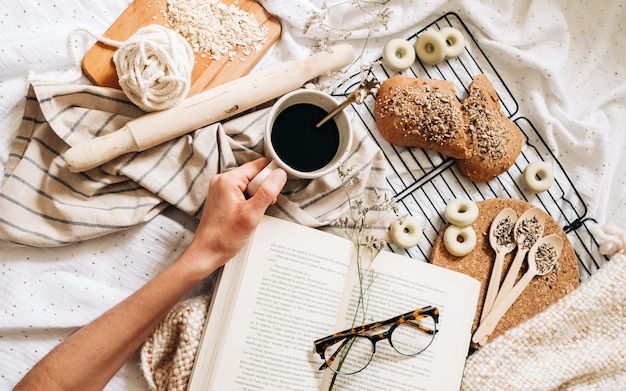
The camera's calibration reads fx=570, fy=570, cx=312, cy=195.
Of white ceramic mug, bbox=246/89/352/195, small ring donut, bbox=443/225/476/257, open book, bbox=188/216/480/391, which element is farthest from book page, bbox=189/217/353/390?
small ring donut, bbox=443/225/476/257

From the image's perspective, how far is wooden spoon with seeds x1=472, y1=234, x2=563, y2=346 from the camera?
1158 millimetres

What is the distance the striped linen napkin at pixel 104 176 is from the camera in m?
1.07

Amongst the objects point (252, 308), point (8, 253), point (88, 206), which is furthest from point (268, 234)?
point (8, 253)

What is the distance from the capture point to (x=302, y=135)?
105 centimetres

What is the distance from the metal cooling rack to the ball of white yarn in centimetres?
34

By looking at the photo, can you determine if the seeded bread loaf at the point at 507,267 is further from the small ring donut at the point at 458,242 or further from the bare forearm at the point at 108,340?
the bare forearm at the point at 108,340

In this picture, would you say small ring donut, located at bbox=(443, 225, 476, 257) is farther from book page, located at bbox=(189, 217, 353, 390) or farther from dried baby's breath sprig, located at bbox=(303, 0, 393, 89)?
dried baby's breath sprig, located at bbox=(303, 0, 393, 89)

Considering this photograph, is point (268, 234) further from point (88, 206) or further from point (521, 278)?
point (521, 278)

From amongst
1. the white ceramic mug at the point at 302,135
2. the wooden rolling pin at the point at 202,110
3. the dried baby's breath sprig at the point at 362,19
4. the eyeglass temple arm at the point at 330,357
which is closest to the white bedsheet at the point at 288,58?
the dried baby's breath sprig at the point at 362,19

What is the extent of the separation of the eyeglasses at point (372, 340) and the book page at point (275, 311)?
0.03 metres

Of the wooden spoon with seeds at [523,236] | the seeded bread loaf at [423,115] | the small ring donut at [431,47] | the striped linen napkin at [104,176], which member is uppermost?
the striped linen napkin at [104,176]

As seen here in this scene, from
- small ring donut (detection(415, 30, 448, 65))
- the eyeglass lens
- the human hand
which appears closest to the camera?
the human hand

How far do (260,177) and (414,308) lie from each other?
41 cm

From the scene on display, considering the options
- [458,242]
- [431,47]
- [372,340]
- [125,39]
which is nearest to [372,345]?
[372,340]
